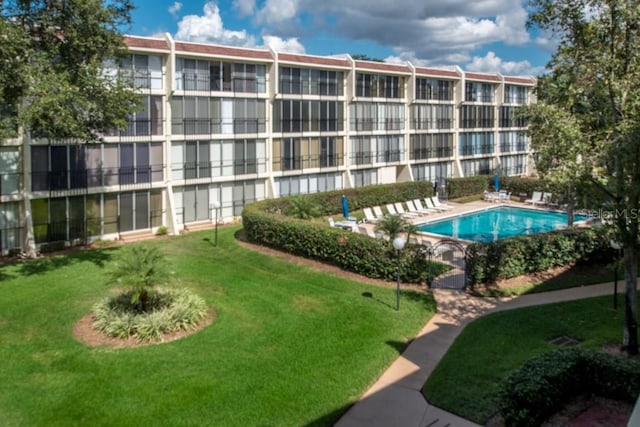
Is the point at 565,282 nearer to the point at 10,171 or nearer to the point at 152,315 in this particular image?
the point at 152,315

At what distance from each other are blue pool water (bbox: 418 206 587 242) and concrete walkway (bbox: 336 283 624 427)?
1179cm

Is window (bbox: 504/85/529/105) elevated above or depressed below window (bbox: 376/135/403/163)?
above

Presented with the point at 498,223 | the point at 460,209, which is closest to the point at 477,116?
the point at 460,209

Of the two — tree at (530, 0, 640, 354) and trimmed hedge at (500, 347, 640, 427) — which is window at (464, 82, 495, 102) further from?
trimmed hedge at (500, 347, 640, 427)

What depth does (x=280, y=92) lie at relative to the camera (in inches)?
1258

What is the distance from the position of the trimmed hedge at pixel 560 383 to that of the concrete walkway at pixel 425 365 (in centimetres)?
106

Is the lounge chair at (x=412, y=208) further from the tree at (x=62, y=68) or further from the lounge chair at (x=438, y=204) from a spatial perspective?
the tree at (x=62, y=68)

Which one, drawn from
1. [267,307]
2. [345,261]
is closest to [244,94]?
[345,261]

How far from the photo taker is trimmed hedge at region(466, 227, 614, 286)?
17.4 metres

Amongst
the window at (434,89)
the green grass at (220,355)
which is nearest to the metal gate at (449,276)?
the green grass at (220,355)

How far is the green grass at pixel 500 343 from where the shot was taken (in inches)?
396

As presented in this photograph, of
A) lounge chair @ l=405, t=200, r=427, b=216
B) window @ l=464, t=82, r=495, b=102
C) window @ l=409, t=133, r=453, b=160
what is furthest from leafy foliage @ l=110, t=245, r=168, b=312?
window @ l=464, t=82, r=495, b=102

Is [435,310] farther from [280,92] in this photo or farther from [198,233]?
[280,92]

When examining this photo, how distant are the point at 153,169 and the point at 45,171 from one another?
5.25 m
